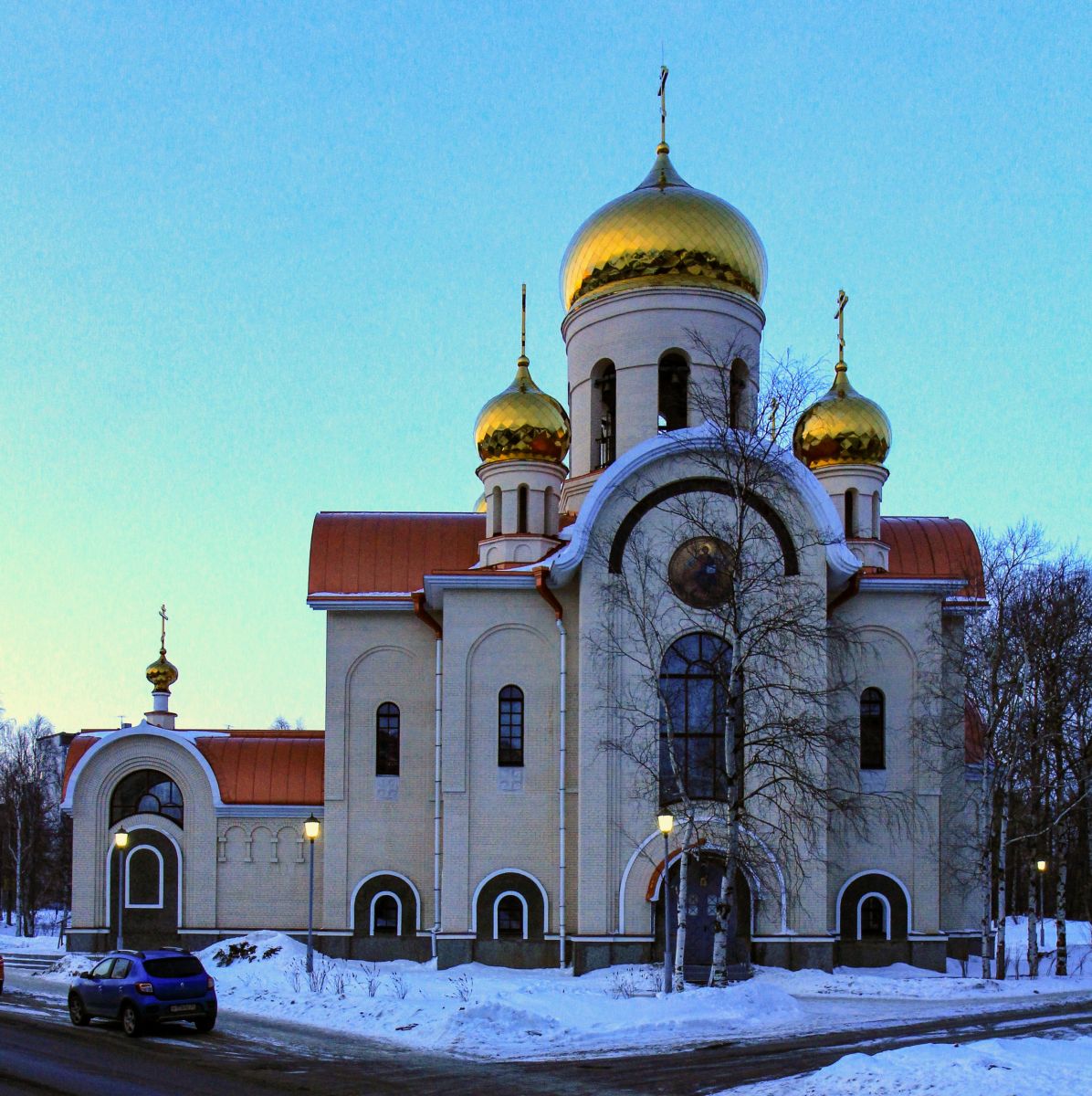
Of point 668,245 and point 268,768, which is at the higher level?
point 668,245

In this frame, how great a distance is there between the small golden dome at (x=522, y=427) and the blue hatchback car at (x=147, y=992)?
12.4 metres

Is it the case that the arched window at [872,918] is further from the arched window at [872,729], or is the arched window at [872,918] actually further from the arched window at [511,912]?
the arched window at [511,912]

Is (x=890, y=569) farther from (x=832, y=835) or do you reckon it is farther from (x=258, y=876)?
(x=258, y=876)

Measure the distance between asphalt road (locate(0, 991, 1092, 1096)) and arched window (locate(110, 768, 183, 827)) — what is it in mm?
10282

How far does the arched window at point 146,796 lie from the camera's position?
2631 cm

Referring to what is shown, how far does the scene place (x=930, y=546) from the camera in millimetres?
26797

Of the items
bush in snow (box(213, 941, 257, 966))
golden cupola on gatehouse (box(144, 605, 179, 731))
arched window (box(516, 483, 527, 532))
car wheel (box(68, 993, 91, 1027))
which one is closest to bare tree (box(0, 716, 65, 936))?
golden cupola on gatehouse (box(144, 605, 179, 731))

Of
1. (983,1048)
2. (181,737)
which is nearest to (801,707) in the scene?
(983,1048)

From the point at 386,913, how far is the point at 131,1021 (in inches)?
396

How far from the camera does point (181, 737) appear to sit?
87.1 ft

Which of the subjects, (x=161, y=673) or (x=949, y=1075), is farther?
(x=161, y=673)

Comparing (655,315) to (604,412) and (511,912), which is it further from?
(511,912)

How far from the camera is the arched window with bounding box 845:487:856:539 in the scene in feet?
86.6

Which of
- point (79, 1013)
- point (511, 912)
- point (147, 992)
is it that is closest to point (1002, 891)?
point (511, 912)
